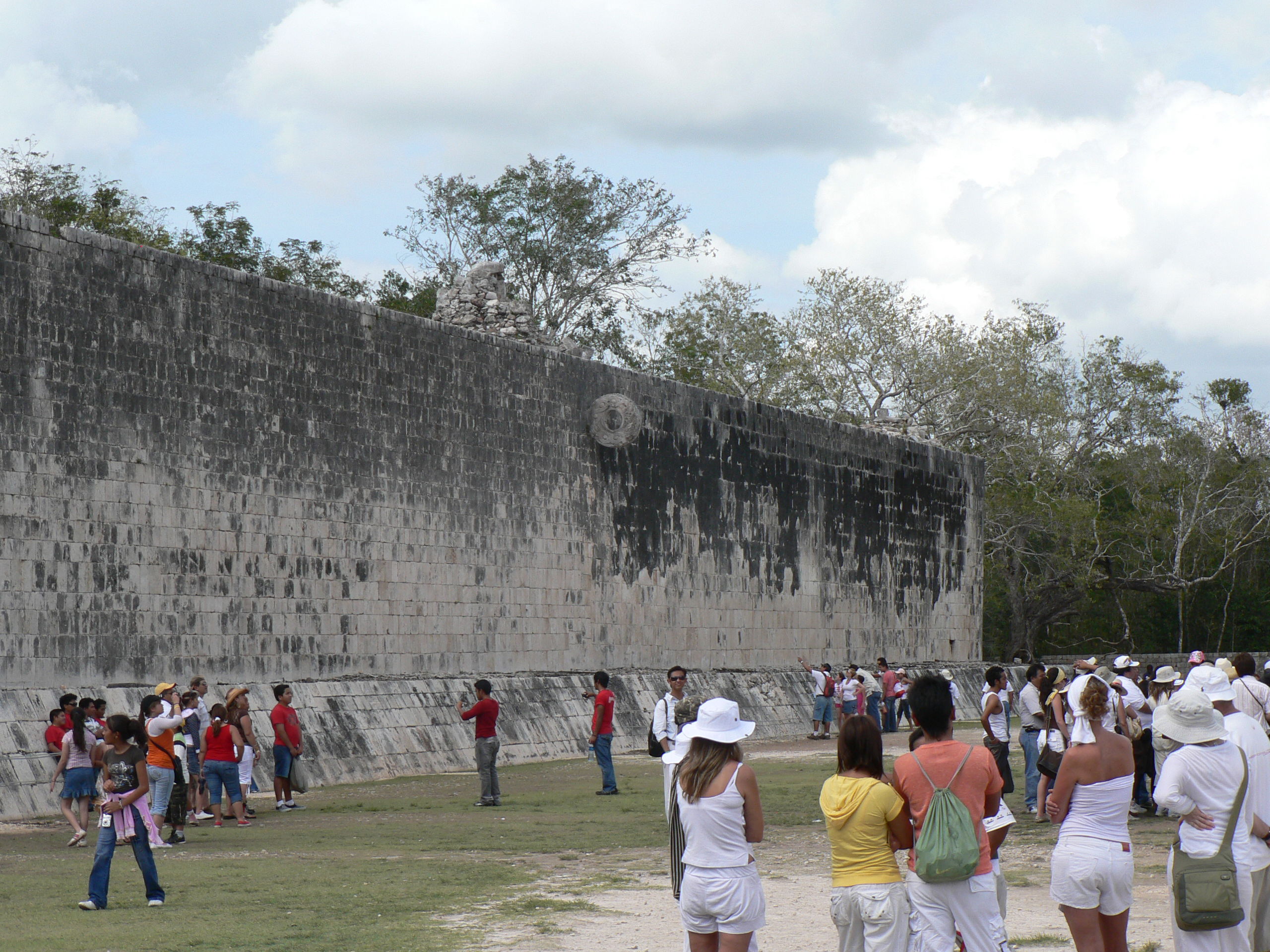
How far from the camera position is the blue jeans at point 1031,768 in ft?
41.0

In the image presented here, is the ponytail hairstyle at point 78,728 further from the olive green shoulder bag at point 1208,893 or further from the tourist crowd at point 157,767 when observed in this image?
the olive green shoulder bag at point 1208,893

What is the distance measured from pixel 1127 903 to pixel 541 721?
1330cm

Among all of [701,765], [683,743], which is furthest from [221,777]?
[701,765]

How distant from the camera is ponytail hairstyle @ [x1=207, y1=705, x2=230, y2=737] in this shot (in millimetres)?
12109

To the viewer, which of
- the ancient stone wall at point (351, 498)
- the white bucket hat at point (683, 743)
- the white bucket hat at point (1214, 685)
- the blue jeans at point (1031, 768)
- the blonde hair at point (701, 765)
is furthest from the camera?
the ancient stone wall at point (351, 498)

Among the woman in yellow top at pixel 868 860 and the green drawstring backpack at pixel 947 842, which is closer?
the green drawstring backpack at pixel 947 842

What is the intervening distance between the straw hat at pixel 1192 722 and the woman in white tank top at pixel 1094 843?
7.2 inches

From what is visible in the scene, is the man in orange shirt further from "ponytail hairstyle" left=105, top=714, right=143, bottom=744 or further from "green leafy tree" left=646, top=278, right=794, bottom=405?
"green leafy tree" left=646, top=278, right=794, bottom=405

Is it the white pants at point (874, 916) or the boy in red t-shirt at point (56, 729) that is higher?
the boy in red t-shirt at point (56, 729)

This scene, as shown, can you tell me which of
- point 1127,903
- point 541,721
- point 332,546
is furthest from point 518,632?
point 1127,903

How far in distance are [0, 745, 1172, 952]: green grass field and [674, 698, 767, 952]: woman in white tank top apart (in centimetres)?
199

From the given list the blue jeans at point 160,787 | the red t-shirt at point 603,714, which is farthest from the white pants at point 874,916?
the red t-shirt at point 603,714

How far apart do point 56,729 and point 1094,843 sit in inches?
349

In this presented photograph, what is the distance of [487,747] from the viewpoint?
13.3 metres
